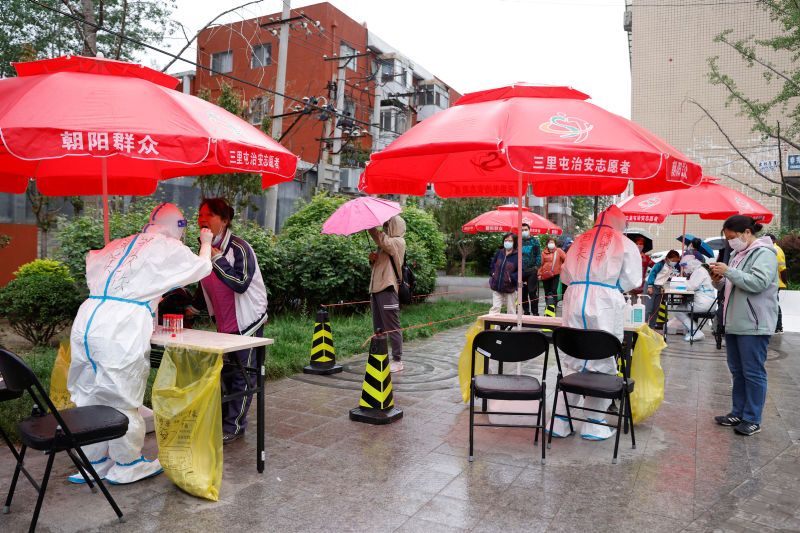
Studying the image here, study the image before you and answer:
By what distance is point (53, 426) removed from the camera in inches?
129

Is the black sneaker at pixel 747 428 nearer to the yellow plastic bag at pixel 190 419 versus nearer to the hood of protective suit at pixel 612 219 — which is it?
the hood of protective suit at pixel 612 219

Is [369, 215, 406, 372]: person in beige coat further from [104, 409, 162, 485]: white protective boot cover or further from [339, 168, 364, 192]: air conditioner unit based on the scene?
[339, 168, 364, 192]: air conditioner unit

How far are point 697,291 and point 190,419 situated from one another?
29.6 ft

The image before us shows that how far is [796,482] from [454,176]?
146 inches

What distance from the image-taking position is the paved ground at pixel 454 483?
3.41 metres

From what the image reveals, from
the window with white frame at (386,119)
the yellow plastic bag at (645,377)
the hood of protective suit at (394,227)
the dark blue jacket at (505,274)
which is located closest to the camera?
the yellow plastic bag at (645,377)

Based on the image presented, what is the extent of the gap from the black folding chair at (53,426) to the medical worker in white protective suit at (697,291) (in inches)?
357

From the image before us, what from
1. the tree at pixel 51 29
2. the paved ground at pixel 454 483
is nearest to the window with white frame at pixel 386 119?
the tree at pixel 51 29

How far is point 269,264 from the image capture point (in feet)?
34.3

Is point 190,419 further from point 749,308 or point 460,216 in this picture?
point 460,216

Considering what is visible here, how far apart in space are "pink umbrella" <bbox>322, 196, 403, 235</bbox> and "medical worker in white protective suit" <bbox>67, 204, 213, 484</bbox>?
2.18m

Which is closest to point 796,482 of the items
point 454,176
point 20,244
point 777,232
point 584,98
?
point 584,98

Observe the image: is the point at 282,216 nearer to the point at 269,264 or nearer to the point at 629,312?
the point at 269,264

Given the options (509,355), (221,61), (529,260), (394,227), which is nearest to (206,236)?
(509,355)
